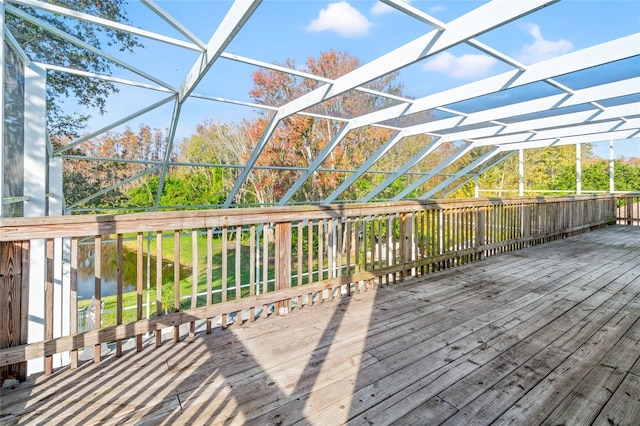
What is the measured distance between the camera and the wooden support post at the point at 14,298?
1.73 meters

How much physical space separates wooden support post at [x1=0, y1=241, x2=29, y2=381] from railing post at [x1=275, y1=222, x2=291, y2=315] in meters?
1.66

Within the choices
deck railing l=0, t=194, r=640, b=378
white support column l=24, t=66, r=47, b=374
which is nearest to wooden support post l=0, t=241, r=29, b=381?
deck railing l=0, t=194, r=640, b=378

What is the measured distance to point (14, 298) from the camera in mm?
1768

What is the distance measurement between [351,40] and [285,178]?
180 inches

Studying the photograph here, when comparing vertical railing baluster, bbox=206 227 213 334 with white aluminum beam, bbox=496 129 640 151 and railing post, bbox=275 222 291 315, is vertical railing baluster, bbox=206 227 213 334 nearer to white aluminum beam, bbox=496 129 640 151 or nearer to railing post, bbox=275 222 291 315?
railing post, bbox=275 222 291 315

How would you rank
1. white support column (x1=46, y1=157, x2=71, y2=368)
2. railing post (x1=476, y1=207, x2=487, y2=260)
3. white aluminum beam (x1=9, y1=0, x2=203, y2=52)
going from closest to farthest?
white aluminum beam (x1=9, y1=0, x2=203, y2=52) < white support column (x1=46, y1=157, x2=71, y2=368) < railing post (x1=476, y1=207, x2=487, y2=260)

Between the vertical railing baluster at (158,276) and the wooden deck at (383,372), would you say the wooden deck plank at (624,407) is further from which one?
the vertical railing baluster at (158,276)

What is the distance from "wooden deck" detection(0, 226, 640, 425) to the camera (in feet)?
4.99

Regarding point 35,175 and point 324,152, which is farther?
point 324,152

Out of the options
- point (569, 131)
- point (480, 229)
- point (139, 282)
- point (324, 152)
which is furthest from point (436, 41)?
point (569, 131)

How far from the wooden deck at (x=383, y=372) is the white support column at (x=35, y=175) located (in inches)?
83.5

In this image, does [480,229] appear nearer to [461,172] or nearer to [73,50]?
[73,50]

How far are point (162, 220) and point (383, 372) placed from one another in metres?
1.78

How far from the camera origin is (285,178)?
30.8 feet
